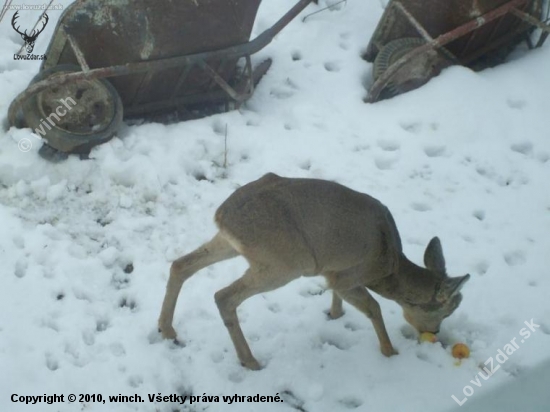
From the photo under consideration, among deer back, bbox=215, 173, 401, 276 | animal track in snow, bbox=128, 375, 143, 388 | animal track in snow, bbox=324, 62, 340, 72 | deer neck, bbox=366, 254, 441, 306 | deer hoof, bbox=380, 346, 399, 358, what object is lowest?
animal track in snow, bbox=128, 375, 143, 388

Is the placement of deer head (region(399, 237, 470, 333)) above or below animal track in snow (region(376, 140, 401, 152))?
above

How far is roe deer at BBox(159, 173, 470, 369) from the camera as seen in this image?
13.8ft

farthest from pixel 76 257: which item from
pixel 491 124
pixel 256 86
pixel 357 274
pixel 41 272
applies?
pixel 491 124

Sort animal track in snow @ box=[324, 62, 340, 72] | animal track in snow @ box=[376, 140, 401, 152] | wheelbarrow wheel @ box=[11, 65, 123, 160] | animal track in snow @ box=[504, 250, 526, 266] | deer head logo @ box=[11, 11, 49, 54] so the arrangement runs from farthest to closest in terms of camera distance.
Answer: animal track in snow @ box=[324, 62, 340, 72] → deer head logo @ box=[11, 11, 49, 54] → animal track in snow @ box=[376, 140, 401, 152] → wheelbarrow wheel @ box=[11, 65, 123, 160] → animal track in snow @ box=[504, 250, 526, 266]

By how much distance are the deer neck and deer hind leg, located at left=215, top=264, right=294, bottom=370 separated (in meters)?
0.70

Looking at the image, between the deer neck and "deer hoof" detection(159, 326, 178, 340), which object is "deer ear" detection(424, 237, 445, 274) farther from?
"deer hoof" detection(159, 326, 178, 340)

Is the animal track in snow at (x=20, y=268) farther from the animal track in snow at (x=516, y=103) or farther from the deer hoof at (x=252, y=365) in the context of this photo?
the animal track in snow at (x=516, y=103)

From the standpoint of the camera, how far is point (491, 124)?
6.62 m

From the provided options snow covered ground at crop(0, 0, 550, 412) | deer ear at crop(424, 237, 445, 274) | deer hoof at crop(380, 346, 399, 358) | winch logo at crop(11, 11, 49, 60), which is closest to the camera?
snow covered ground at crop(0, 0, 550, 412)

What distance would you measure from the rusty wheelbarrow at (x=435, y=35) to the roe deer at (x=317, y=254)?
8.29ft

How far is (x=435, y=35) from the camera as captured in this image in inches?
281

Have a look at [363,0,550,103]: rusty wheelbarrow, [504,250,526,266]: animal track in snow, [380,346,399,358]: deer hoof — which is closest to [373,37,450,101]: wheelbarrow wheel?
[363,0,550,103]: rusty wheelbarrow

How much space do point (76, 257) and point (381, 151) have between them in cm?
275

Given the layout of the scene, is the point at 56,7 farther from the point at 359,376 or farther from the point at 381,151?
the point at 359,376
